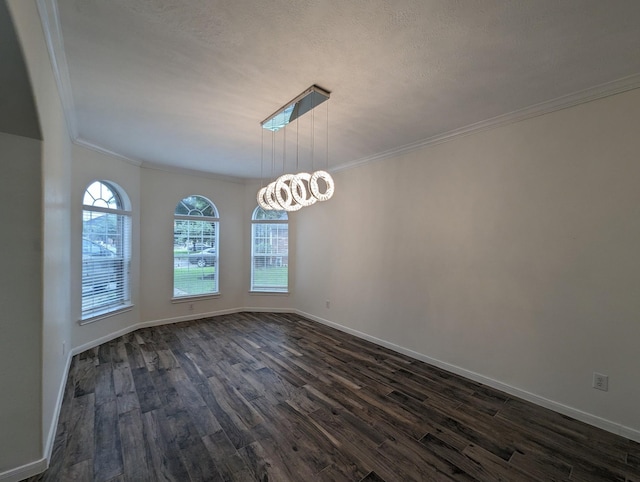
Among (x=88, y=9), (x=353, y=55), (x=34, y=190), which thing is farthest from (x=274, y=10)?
(x=34, y=190)

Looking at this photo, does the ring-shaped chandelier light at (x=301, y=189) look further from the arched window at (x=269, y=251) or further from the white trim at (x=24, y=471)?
the arched window at (x=269, y=251)

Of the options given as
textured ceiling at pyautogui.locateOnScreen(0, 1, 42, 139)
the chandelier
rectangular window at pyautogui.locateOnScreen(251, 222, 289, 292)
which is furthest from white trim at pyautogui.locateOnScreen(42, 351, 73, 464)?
rectangular window at pyautogui.locateOnScreen(251, 222, 289, 292)

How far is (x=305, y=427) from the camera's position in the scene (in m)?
2.12

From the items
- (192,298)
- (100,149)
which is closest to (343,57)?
(100,149)

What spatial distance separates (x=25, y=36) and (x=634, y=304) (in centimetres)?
422

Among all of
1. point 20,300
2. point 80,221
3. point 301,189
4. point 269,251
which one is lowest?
point 20,300

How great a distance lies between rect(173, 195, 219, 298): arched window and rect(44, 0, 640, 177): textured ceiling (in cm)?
216

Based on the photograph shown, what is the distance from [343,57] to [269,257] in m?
4.29

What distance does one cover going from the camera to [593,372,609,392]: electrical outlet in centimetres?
215

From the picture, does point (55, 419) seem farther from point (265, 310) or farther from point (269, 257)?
point (269, 257)

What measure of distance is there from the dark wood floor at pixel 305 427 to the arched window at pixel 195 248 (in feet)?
5.73

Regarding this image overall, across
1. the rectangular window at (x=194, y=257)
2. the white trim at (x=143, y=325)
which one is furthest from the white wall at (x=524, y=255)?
the rectangular window at (x=194, y=257)

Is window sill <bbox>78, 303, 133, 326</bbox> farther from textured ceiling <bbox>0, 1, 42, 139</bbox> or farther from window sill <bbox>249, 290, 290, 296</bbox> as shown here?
textured ceiling <bbox>0, 1, 42, 139</bbox>

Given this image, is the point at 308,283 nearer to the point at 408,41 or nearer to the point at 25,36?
the point at 408,41
